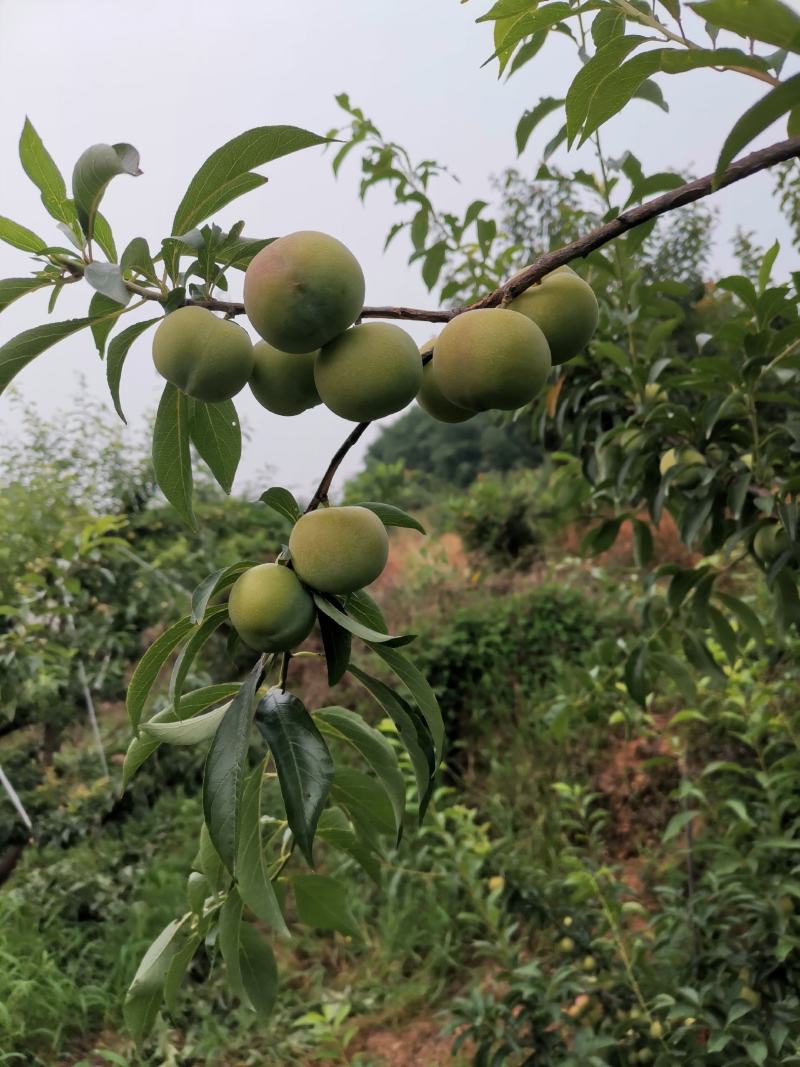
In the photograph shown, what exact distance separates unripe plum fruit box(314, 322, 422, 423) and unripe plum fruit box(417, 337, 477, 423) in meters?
0.06

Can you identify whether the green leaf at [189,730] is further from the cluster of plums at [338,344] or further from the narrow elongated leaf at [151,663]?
the cluster of plums at [338,344]

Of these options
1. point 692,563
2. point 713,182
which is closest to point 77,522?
point 713,182

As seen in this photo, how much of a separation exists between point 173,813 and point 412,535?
8.85ft

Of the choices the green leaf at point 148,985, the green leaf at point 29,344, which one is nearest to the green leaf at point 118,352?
the green leaf at point 29,344

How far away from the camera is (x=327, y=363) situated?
1.51ft

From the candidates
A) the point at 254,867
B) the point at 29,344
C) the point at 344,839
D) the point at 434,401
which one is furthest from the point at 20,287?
the point at 344,839

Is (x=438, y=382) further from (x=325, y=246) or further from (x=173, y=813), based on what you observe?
(x=173, y=813)

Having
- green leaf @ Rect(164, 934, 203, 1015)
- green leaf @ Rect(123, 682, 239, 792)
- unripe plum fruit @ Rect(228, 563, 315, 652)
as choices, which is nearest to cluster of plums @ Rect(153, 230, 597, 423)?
unripe plum fruit @ Rect(228, 563, 315, 652)

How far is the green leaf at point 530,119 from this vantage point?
0.89 meters

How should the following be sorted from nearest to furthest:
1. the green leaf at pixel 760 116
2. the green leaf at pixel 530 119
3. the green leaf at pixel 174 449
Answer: the green leaf at pixel 760 116
the green leaf at pixel 174 449
the green leaf at pixel 530 119

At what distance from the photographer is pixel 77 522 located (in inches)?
94.7

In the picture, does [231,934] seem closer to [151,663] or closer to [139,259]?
[151,663]

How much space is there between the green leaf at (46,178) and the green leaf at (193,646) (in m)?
0.26

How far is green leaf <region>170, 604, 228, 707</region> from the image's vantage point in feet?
1.56
